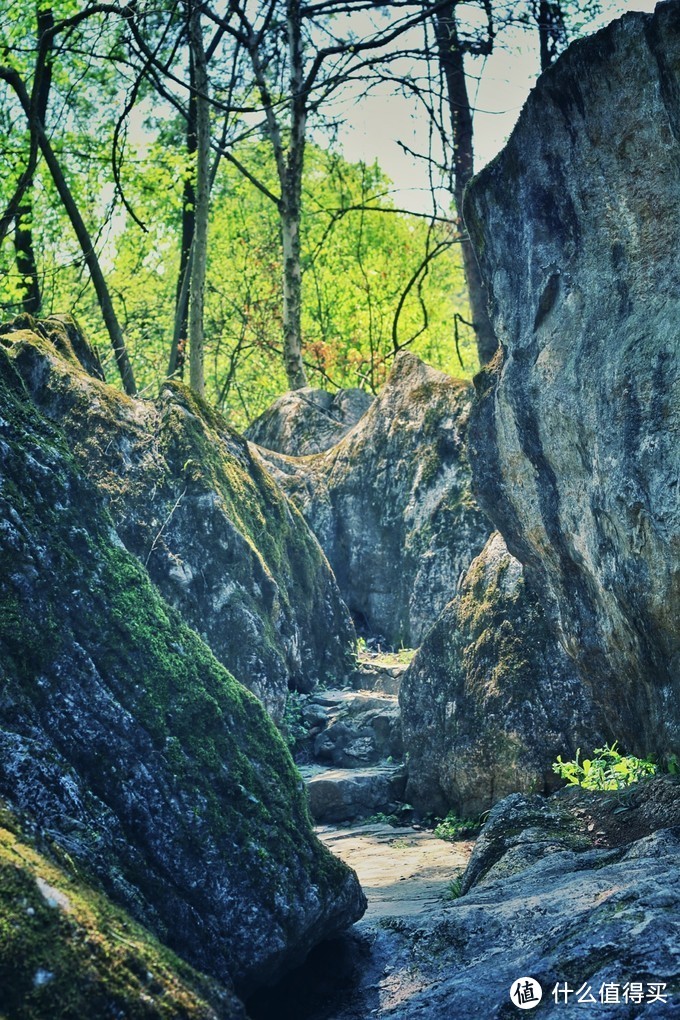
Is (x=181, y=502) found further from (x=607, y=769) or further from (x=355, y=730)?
(x=607, y=769)

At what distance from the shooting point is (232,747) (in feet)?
17.8

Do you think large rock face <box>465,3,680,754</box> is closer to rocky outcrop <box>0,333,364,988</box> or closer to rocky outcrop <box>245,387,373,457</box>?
rocky outcrop <box>0,333,364,988</box>

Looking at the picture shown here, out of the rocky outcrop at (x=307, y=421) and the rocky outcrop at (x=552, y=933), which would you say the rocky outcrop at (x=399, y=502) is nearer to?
the rocky outcrop at (x=307, y=421)

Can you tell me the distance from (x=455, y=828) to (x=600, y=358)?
178 inches

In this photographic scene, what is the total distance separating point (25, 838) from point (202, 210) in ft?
52.9

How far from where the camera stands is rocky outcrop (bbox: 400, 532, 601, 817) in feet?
30.1

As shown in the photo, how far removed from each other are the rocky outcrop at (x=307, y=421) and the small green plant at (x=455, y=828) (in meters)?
11.4

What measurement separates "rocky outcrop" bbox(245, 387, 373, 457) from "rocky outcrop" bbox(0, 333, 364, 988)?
15.0 meters

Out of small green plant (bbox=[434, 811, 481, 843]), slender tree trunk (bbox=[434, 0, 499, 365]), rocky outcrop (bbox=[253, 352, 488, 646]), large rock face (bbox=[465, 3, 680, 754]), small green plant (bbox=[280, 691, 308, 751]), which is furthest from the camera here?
slender tree trunk (bbox=[434, 0, 499, 365])

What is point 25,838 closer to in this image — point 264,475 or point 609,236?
point 609,236

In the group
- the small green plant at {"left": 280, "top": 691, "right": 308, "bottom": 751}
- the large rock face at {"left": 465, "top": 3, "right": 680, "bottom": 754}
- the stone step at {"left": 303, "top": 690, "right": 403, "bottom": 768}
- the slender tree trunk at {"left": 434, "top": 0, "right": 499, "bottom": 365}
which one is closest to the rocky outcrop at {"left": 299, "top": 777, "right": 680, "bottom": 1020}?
the large rock face at {"left": 465, "top": 3, "right": 680, "bottom": 754}

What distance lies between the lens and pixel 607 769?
7836 mm

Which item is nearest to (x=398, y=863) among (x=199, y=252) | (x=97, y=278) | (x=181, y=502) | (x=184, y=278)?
(x=181, y=502)

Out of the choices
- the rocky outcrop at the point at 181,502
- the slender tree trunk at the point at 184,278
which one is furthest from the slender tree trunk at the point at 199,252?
the slender tree trunk at the point at 184,278
